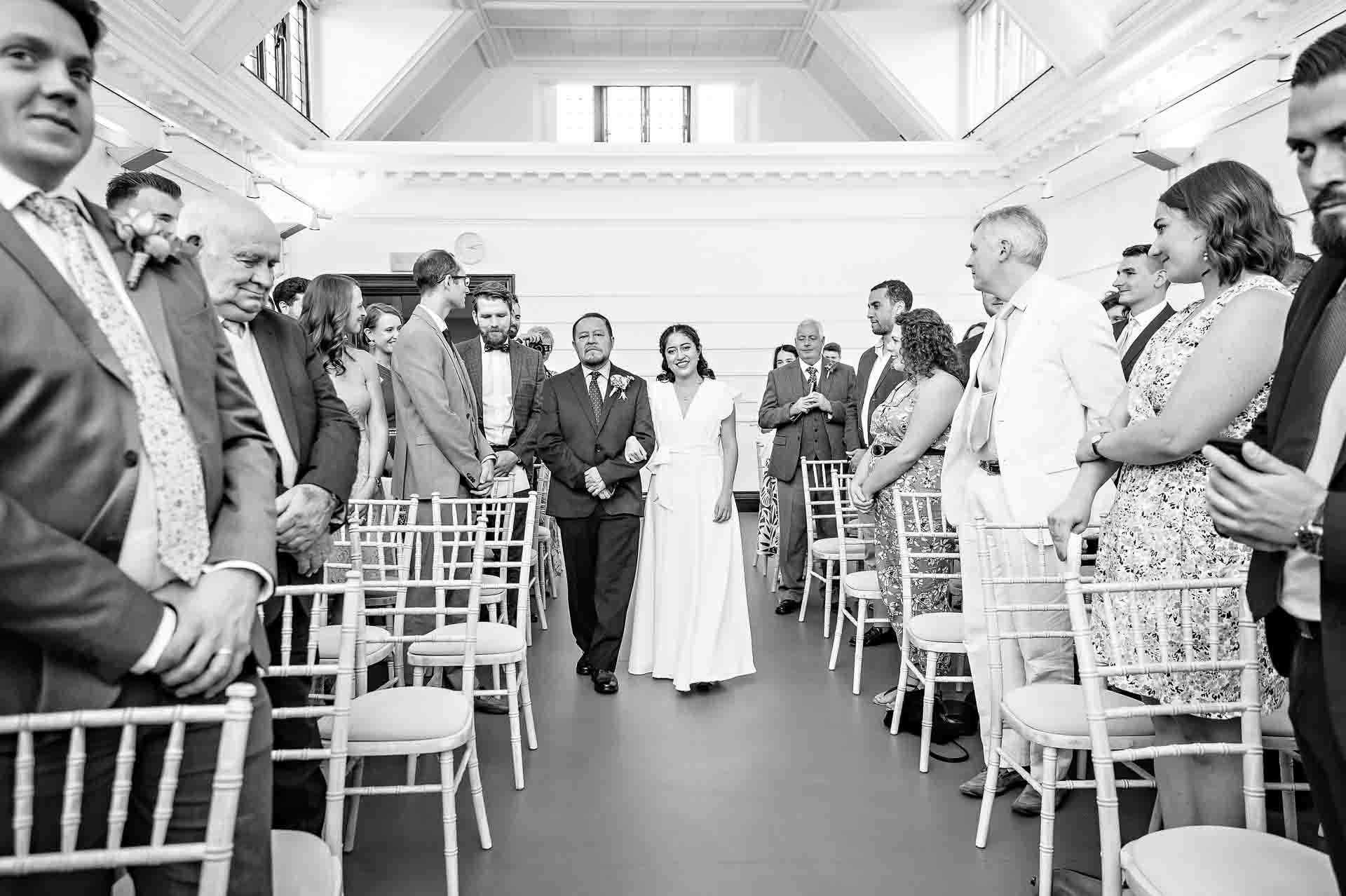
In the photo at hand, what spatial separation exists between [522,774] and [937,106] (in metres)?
10.0

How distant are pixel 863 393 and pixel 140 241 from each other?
5.04 m

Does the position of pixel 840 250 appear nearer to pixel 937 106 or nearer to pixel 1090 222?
pixel 937 106

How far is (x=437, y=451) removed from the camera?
13.5ft

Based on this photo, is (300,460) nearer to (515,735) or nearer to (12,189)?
(12,189)

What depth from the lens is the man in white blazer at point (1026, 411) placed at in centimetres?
278

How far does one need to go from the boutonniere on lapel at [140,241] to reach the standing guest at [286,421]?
665mm

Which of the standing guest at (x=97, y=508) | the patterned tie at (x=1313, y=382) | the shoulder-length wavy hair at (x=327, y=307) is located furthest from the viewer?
the shoulder-length wavy hair at (x=327, y=307)

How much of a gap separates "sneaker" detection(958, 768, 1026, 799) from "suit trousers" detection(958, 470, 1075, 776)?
0.07 metres

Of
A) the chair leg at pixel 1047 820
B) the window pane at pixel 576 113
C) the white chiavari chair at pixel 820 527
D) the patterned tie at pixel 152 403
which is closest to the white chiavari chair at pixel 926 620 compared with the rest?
the white chiavari chair at pixel 820 527

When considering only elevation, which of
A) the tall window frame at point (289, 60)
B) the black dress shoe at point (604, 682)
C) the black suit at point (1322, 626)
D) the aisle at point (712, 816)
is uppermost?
the tall window frame at point (289, 60)

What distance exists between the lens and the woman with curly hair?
3840mm

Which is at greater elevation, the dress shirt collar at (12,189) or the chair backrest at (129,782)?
the dress shirt collar at (12,189)

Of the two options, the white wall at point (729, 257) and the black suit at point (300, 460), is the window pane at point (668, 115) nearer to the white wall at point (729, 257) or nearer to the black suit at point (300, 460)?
the white wall at point (729, 257)

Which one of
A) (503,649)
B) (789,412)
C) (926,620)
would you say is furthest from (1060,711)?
(789,412)
